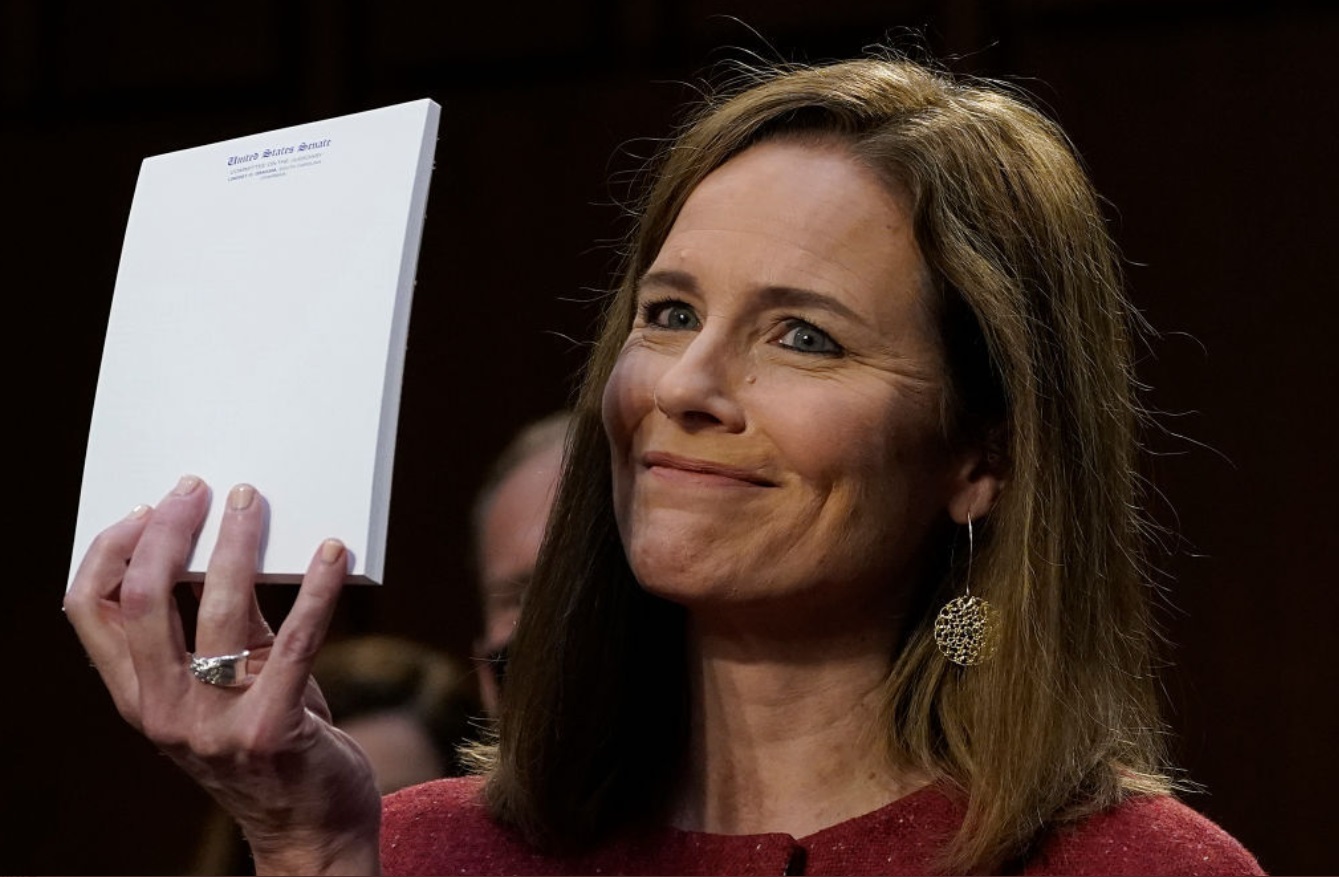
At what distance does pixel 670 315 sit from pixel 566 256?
61.4 inches

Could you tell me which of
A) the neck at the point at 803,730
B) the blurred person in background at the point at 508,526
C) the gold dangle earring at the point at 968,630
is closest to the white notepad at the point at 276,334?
the neck at the point at 803,730

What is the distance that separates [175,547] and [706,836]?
0.57 metres

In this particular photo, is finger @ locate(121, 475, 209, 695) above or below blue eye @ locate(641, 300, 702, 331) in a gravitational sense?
below

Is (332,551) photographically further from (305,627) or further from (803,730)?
(803,730)

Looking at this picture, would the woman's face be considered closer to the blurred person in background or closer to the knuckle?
the knuckle

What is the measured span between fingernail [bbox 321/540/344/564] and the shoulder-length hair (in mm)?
481

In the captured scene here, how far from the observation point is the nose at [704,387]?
1572 mm

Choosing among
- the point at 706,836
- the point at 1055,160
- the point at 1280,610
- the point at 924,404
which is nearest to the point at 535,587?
the point at 706,836

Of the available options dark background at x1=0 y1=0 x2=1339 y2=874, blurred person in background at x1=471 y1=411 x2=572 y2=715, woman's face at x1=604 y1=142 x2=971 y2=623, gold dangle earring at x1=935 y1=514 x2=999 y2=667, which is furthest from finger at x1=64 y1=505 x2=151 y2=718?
dark background at x1=0 y1=0 x2=1339 y2=874

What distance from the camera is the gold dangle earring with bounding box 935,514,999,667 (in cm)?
167

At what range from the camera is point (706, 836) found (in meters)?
1.68

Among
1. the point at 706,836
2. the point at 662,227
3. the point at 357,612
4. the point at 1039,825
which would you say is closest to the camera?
the point at 1039,825

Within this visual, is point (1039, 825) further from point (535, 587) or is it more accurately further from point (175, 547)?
point (175, 547)

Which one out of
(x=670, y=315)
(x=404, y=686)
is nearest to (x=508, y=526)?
(x=404, y=686)
